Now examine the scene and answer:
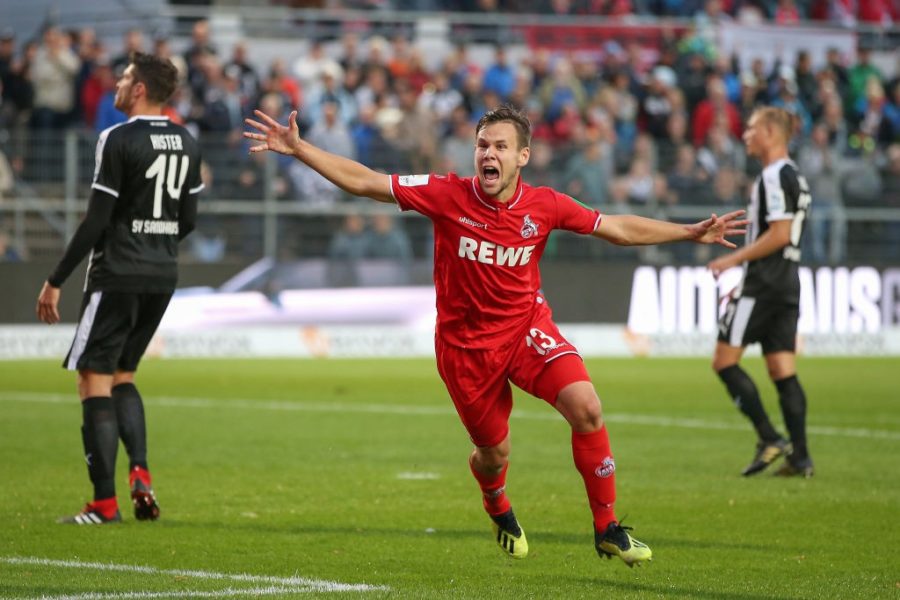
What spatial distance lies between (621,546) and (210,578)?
1.80 m

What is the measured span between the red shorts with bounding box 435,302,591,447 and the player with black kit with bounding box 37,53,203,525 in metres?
1.97

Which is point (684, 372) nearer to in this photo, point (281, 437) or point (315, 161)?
point (281, 437)

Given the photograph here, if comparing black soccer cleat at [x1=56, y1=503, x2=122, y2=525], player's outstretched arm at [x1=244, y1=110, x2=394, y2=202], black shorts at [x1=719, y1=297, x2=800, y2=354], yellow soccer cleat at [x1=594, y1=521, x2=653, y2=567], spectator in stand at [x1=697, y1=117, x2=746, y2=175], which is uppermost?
spectator in stand at [x1=697, y1=117, x2=746, y2=175]

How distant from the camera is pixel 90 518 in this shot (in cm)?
788

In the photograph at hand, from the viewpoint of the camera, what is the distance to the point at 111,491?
7.94 metres

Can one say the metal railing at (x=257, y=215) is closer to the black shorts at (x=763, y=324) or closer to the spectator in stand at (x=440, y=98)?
the spectator in stand at (x=440, y=98)

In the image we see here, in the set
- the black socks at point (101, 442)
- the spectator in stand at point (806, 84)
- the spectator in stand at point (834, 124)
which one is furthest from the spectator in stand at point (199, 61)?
the black socks at point (101, 442)

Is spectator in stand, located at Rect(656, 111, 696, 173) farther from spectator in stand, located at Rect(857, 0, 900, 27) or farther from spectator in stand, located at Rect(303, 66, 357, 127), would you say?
spectator in stand, located at Rect(857, 0, 900, 27)

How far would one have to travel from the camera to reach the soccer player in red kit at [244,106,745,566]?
6.69m

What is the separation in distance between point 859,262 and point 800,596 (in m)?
17.4

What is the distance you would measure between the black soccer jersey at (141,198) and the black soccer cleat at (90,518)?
1.19 metres

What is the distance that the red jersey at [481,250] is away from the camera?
22.6 ft

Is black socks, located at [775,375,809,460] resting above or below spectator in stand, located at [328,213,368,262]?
below

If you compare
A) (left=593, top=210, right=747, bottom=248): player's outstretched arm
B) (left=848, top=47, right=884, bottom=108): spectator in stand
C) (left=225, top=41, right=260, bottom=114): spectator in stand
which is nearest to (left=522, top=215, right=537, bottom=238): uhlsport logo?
(left=593, top=210, right=747, bottom=248): player's outstretched arm
